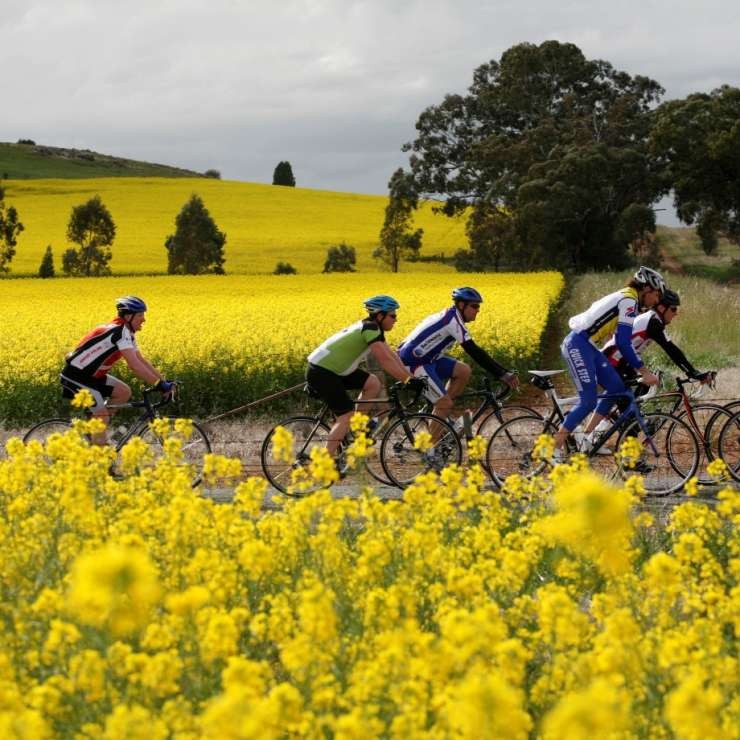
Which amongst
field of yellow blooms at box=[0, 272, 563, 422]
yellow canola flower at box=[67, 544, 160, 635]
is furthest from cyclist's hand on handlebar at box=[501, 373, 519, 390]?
yellow canola flower at box=[67, 544, 160, 635]

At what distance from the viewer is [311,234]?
73.8 meters

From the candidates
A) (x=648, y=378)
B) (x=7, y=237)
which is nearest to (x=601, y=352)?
(x=648, y=378)

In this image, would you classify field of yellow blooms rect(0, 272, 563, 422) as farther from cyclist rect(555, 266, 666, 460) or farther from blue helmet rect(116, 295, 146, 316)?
cyclist rect(555, 266, 666, 460)

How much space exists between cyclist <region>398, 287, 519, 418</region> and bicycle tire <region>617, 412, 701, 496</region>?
1159 mm

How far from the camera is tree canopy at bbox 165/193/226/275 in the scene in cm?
5934

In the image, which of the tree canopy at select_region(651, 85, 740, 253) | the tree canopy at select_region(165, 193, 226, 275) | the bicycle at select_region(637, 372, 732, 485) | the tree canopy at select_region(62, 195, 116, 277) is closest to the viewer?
the bicycle at select_region(637, 372, 732, 485)

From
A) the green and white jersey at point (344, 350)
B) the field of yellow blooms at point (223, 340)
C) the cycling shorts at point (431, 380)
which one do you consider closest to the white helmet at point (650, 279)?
the cycling shorts at point (431, 380)

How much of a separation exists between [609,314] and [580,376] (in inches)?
23.0

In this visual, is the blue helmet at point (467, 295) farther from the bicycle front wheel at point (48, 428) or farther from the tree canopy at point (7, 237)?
the tree canopy at point (7, 237)

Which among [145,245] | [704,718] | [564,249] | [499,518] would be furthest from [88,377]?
[145,245]

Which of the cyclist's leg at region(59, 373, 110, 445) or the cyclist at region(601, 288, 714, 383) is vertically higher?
the cyclist at region(601, 288, 714, 383)

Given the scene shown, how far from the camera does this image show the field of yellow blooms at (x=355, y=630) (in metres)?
3.57

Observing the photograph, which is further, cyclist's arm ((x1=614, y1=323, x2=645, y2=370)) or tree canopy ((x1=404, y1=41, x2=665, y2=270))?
tree canopy ((x1=404, y1=41, x2=665, y2=270))

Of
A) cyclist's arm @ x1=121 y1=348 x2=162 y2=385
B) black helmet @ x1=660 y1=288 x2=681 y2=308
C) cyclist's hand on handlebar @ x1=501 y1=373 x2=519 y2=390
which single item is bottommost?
cyclist's arm @ x1=121 y1=348 x2=162 y2=385
